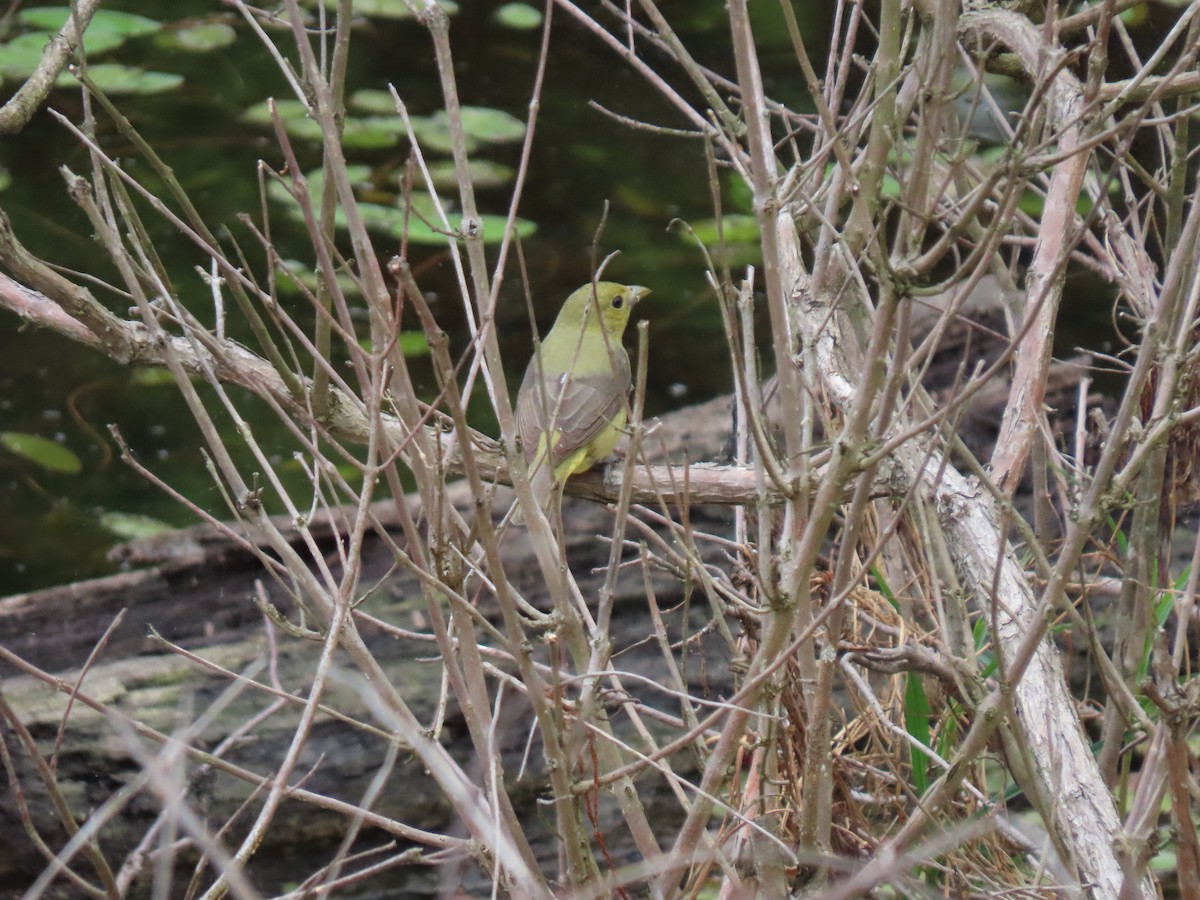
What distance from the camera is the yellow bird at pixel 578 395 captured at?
421cm

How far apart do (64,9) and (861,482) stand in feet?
24.8

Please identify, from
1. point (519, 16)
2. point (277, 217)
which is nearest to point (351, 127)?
point (277, 217)

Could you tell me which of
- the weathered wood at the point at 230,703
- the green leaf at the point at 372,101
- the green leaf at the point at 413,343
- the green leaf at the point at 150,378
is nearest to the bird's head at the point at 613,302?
the weathered wood at the point at 230,703

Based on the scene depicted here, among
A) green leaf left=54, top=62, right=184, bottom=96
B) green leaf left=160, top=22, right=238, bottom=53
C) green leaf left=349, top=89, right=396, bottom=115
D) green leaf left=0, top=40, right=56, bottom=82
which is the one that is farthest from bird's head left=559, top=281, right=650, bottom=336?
green leaf left=160, top=22, right=238, bottom=53

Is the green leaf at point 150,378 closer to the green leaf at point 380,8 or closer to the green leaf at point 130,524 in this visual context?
the green leaf at point 130,524

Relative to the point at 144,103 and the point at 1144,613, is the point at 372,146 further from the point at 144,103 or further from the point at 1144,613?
the point at 1144,613

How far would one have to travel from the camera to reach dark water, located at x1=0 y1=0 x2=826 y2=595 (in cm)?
734

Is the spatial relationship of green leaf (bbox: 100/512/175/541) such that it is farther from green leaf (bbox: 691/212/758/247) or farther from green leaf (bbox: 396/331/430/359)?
green leaf (bbox: 691/212/758/247)

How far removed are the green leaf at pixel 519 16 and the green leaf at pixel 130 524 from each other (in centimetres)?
416

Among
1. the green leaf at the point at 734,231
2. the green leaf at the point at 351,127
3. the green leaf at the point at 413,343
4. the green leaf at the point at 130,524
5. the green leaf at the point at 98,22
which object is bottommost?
the green leaf at the point at 130,524

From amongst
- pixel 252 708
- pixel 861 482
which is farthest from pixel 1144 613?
pixel 252 708

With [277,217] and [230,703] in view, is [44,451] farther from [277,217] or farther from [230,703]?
[230,703]

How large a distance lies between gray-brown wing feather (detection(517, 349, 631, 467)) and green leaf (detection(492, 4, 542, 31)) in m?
4.52

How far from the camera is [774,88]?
8531 millimetres
